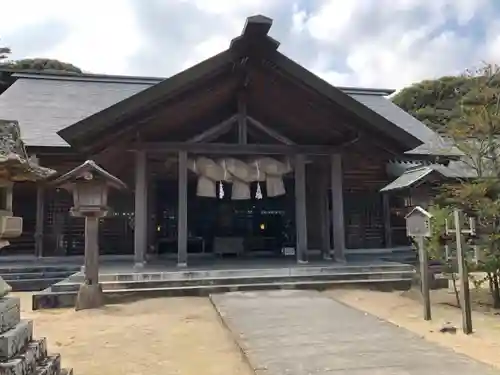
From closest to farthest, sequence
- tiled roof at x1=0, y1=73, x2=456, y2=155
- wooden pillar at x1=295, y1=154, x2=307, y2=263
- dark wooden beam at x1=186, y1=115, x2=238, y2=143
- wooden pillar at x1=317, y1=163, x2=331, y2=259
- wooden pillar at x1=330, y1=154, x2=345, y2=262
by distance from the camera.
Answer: wooden pillar at x1=295, y1=154, x2=307, y2=263 → wooden pillar at x1=330, y1=154, x2=345, y2=262 → dark wooden beam at x1=186, y1=115, x2=238, y2=143 → tiled roof at x1=0, y1=73, x2=456, y2=155 → wooden pillar at x1=317, y1=163, x2=331, y2=259

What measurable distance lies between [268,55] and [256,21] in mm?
745

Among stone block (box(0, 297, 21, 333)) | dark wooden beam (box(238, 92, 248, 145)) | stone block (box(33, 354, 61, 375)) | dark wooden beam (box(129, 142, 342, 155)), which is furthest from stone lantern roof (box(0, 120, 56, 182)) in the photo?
dark wooden beam (box(238, 92, 248, 145))

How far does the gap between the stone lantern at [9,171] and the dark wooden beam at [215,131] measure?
22.6ft

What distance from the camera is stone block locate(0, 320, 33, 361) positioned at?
267 centimetres

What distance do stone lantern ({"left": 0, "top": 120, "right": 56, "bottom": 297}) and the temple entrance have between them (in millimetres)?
8890

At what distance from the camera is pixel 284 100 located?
9930 mm

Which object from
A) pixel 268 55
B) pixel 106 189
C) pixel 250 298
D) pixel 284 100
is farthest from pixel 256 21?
pixel 250 298

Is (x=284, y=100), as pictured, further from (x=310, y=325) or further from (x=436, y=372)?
(x=436, y=372)

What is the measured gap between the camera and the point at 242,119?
9828 millimetres

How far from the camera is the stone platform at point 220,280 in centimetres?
740

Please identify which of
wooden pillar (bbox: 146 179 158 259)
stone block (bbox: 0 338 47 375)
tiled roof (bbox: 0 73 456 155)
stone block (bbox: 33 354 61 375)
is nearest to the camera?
stone block (bbox: 0 338 47 375)

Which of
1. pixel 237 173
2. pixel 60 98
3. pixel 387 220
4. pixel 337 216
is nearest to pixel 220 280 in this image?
pixel 237 173

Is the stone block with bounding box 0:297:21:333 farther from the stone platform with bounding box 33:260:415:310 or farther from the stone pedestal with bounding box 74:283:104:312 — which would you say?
the stone platform with bounding box 33:260:415:310

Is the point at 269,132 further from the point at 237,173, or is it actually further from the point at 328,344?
the point at 328,344
